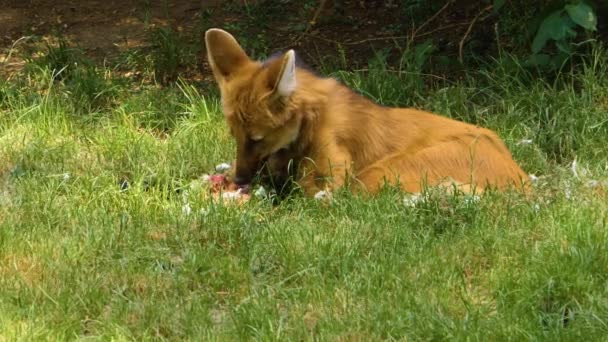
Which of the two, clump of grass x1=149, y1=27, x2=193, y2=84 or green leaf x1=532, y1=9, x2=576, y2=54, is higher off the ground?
green leaf x1=532, y1=9, x2=576, y2=54

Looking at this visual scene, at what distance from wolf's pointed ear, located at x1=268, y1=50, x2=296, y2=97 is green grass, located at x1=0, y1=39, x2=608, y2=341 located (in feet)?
2.03

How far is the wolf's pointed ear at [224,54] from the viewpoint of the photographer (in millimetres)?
5703

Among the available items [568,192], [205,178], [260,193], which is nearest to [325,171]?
[260,193]

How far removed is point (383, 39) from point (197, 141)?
8.18ft

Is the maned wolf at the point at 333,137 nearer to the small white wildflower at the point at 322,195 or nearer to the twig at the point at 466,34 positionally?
the small white wildflower at the point at 322,195

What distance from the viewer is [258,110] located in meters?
5.45

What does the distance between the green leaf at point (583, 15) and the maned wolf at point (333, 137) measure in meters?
1.12

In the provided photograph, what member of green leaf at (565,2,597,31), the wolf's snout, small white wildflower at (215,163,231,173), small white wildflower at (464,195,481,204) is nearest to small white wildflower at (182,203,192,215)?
the wolf's snout

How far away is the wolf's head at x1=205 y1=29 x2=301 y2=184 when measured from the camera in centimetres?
543

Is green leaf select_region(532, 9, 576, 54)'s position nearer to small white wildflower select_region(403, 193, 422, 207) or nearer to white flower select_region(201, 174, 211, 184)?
small white wildflower select_region(403, 193, 422, 207)

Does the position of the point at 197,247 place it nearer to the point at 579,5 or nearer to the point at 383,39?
the point at 579,5

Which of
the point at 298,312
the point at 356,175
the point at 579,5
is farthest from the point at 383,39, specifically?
the point at 298,312

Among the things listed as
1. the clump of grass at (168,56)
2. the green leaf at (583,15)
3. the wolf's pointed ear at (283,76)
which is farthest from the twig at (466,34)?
the wolf's pointed ear at (283,76)

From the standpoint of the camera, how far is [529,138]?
634 cm
